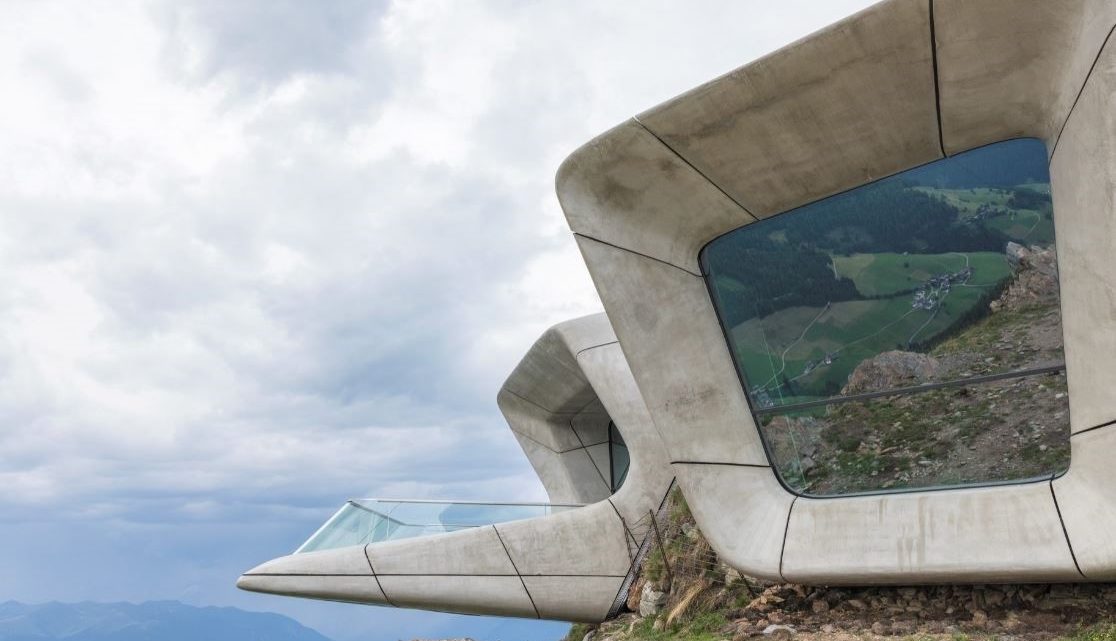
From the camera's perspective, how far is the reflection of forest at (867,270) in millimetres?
8719

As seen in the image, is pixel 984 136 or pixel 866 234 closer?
pixel 984 136

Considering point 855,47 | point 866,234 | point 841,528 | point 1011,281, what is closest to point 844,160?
point 866,234

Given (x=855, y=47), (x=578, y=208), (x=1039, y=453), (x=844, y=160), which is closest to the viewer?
(x=855, y=47)

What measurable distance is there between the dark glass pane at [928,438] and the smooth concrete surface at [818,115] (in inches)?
105

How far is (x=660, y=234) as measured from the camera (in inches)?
410

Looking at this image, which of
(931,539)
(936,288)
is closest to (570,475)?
(931,539)

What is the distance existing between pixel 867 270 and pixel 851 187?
1002 millimetres

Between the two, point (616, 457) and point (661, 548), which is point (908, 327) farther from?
point (616, 457)

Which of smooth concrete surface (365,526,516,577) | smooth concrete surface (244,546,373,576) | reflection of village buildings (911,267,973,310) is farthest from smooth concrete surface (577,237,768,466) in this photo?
smooth concrete surface (244,546,373,576)

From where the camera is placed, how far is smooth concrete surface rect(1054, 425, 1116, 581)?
7609 mm

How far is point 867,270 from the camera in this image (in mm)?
9461

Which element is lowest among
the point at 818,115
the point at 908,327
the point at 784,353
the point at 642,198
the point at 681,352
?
the point at 908,327

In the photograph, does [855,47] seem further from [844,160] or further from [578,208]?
[578,208]

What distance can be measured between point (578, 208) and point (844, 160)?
324 cm
